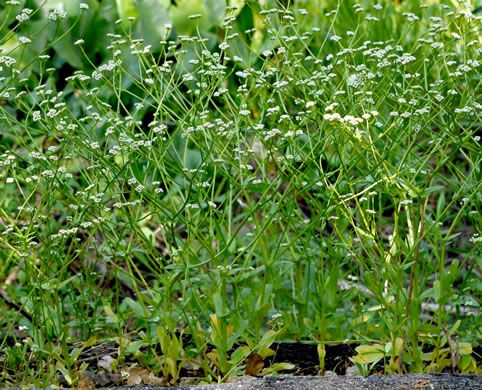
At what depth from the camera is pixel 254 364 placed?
75.7 inches

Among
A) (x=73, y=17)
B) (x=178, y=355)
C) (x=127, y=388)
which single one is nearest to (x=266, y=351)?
(x=178, y=355)

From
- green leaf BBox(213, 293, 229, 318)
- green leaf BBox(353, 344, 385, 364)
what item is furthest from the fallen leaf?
green leaf BBox(353, 344, 385, 364)

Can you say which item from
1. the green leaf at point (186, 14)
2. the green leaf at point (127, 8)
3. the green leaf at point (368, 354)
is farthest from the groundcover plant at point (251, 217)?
the green leaf at point (127, 8)

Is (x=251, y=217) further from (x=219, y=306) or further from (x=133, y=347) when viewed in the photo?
(x=133, y=347)

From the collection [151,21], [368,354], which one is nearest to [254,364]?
[368,354]

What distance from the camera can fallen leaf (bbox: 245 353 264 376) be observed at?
1918 mm

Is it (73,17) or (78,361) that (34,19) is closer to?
(73,17)

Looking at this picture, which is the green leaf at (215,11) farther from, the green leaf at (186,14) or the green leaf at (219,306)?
the green leaf at (219,306)

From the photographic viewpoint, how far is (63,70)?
3844mm

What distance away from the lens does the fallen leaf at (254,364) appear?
1.92 m

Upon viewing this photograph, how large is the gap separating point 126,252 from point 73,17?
2136 millimetres

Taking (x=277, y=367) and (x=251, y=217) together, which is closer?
(x=277, y=367)

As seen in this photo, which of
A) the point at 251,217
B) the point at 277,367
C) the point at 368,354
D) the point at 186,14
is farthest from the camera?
the point at 186,14

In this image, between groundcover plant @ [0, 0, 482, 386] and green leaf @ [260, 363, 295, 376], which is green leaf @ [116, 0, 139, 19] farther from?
green leaf @ [260, 363, 295, 376]
